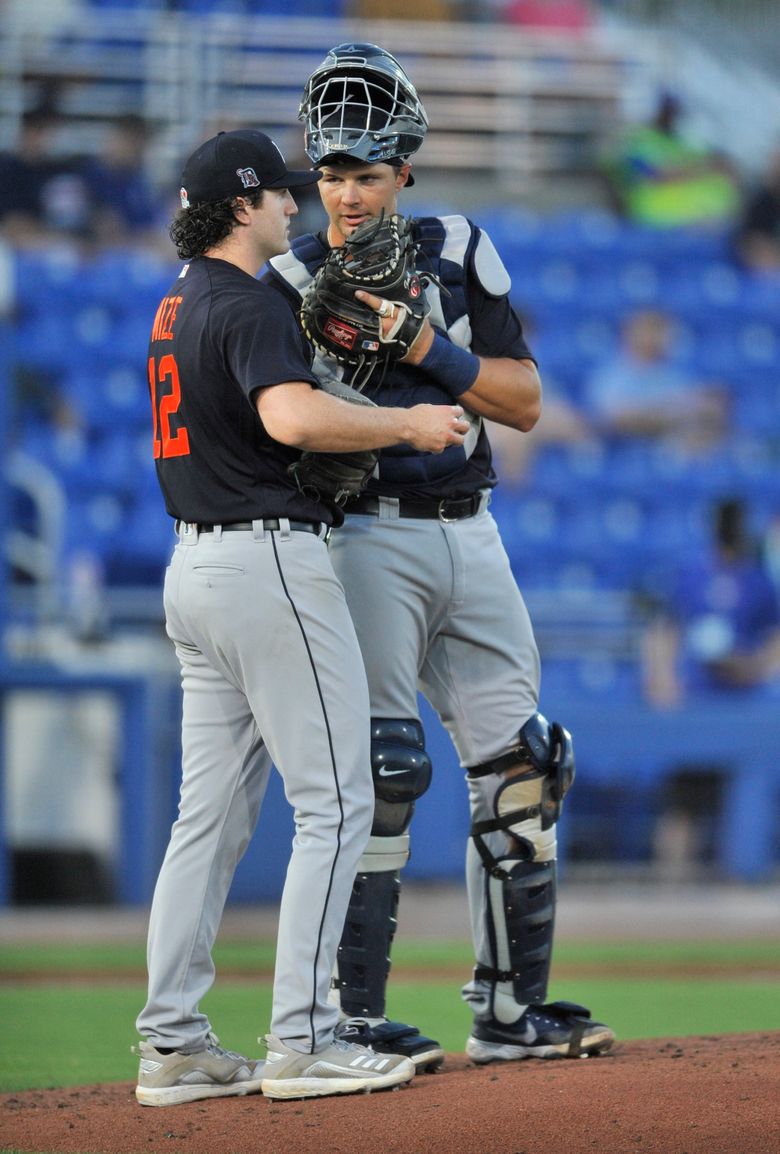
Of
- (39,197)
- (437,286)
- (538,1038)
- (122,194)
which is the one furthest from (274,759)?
(122,194)

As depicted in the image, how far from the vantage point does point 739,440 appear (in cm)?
1146

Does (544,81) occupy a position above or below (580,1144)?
above

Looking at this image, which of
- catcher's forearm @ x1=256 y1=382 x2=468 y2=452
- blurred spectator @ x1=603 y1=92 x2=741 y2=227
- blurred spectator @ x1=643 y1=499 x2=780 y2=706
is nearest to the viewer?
catcher's forearm @ x1=256 y1=382 x2=468 y2=452

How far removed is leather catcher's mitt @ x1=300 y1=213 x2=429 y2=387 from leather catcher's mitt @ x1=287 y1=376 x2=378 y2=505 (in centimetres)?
10

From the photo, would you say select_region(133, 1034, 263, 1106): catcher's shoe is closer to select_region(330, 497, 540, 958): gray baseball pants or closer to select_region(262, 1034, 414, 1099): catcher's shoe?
select_region(262, 1034, 414, 1099): catcher's shoe

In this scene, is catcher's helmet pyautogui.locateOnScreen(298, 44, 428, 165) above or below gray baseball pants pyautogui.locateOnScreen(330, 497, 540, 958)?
above

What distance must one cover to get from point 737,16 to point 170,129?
6.72 m

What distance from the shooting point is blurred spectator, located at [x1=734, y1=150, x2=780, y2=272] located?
42.3 feet

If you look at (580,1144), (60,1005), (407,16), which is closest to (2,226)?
(407,16)

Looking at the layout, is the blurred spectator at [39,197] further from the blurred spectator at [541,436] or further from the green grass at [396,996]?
the green grass at [396,996]

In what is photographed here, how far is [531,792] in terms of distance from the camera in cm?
381

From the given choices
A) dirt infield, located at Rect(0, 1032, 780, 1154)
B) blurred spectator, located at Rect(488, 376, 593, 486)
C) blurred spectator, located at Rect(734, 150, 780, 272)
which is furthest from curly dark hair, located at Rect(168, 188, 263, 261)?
blurred spectator, located at Rect(734, 150, 780, 272)

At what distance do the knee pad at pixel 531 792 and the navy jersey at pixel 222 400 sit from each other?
32.7 inches

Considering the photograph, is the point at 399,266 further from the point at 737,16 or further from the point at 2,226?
the point at 737,16
